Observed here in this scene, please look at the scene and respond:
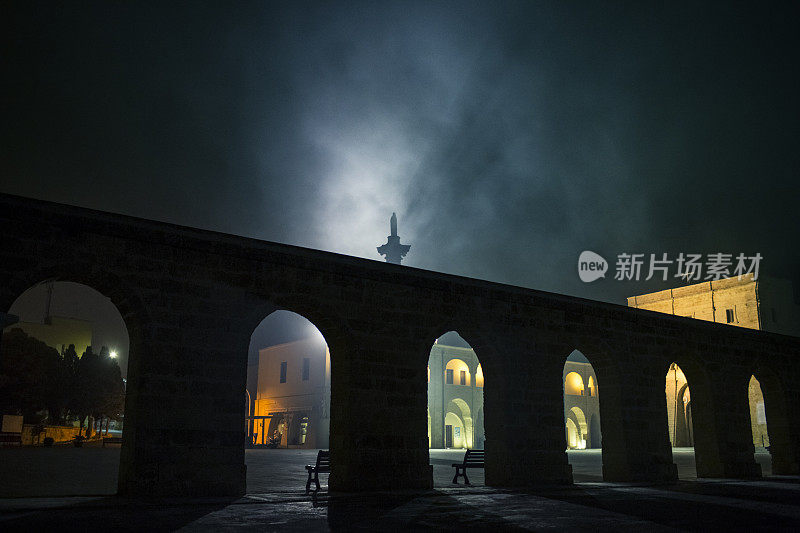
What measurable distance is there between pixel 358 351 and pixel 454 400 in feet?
100

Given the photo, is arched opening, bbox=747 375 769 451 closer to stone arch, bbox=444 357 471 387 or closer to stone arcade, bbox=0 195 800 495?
stone arch, bbox=444 357 471 387

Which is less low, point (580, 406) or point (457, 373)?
point (457, 373)

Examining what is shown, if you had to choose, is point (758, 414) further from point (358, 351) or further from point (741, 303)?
point (358, 351)

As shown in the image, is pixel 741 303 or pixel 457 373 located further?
pixel 741 303

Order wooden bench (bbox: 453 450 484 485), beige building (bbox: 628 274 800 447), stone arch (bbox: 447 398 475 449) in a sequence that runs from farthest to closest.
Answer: beige building (bbox: 628 274 800 447), stone arch (bbox: 447 398 475 449), wooden bench (bbox: 453 450 484 485)

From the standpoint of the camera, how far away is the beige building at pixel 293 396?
39.1m

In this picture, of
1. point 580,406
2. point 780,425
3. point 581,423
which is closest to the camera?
point 780,425

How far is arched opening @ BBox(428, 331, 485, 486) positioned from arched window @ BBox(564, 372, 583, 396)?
7704 mm

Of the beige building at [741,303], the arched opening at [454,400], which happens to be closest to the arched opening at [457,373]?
the arched opening at [454,400]

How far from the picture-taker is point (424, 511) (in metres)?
8.51

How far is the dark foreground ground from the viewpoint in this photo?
709cm

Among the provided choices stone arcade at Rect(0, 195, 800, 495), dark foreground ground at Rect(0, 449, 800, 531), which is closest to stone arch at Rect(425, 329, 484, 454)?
stone arcade at Rect(0, 195, 800, 495)

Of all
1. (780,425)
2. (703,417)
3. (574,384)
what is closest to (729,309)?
(574,384)

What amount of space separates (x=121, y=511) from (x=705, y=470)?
13.8 meters
